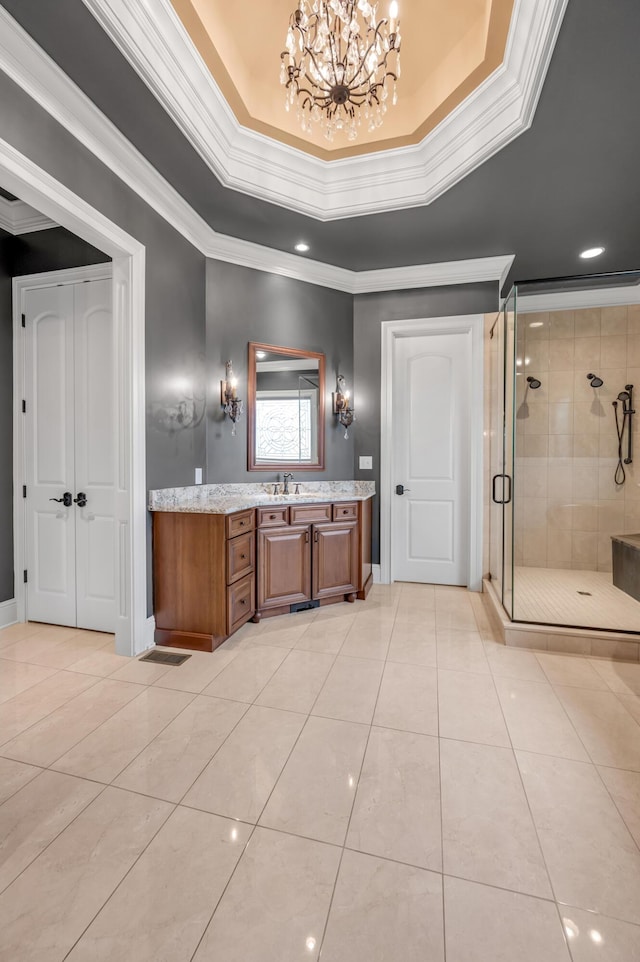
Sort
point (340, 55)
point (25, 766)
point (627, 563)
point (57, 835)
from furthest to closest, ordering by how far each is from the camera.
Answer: point (627, 563) < point (340, 55) < point (25, 766) < point (57, 835)

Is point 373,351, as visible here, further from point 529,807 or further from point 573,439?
point 529,807

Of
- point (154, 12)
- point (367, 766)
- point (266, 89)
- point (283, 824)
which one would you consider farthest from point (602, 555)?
point (154, 12)

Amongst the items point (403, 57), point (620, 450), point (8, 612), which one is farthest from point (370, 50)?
point (8, 612)

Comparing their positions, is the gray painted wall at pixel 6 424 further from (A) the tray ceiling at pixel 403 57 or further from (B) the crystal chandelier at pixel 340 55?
(B) the crystal chandelier at pixel 340 55

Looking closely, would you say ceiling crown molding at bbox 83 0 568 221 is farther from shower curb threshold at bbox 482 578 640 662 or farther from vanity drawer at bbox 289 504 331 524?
shower curb threshold at bbox 482 578 640 662

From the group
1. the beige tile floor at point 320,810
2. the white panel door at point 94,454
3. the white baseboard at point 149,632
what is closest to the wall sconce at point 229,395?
the white panel door at point 94,454

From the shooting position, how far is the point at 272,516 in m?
3.16

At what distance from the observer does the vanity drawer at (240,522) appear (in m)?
2.73

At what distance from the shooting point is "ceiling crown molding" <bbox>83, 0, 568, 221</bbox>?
6.12 feet

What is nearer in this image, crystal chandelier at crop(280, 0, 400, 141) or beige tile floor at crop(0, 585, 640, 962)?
beige tile floor at crop(0, 585, 640, 962)

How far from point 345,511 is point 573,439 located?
243 centimetres

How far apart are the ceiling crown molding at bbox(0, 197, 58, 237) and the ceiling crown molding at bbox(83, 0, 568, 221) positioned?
1.33 m

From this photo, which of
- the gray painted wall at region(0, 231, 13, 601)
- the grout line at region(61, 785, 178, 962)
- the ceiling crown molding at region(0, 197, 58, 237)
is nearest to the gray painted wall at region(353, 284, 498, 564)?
the ceiling crown molding at region(0, 197, 58, 237)

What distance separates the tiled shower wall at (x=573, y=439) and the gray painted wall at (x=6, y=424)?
4.32 m
